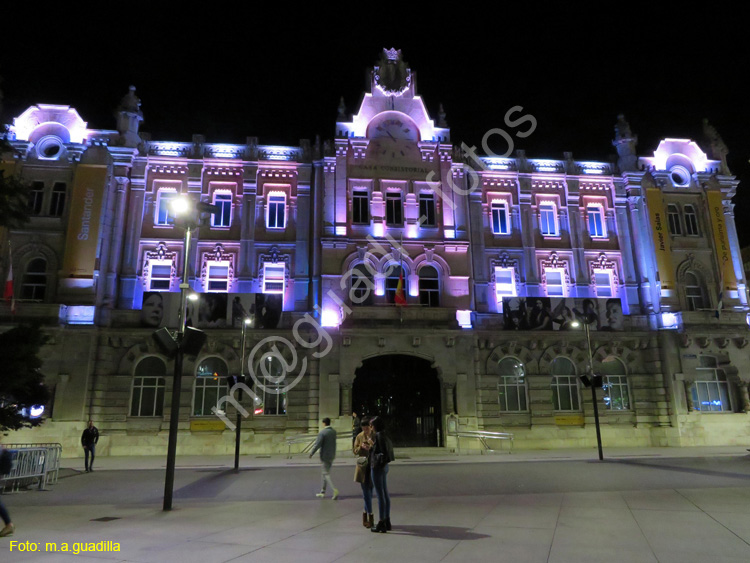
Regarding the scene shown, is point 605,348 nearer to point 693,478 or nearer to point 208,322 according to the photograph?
point 693,478

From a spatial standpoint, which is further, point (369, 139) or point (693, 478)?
point (369, 139)

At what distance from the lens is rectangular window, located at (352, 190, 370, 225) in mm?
30609

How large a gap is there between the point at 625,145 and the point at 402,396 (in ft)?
71.7

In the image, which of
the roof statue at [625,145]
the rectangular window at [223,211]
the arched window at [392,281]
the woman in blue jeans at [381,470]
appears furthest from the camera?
the roof statue at [625,145]

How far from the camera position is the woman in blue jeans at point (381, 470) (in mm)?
9055

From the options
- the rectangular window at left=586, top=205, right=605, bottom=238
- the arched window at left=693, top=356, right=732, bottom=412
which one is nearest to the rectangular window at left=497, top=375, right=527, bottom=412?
the arched window at left=693, top=356, right=732, bottom=412

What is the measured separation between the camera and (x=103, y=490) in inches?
578

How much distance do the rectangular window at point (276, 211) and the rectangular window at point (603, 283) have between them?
1931 cm

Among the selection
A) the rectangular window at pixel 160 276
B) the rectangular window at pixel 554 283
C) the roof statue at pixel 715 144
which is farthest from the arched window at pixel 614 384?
the rectangular window at pixel 160 276

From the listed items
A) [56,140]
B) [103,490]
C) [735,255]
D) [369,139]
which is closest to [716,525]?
[103,490]

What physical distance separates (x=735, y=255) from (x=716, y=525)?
95.2ft

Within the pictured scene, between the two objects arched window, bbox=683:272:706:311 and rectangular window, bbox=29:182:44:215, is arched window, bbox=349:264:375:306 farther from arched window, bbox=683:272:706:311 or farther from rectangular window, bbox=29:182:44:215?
arched window, bbox=683:272:706:311

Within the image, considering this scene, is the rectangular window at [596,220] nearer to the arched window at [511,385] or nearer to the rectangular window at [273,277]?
the arched window at [511,385]

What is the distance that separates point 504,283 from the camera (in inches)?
1228
